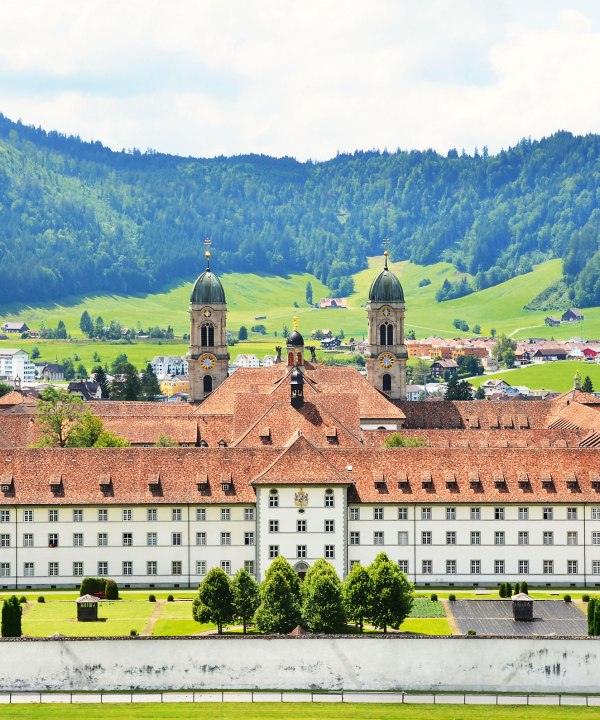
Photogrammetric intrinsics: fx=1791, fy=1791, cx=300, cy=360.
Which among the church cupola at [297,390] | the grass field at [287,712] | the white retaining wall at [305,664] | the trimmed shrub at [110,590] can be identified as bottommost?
the grass field at [287,712]

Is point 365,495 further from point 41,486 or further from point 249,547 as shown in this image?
point 41,486

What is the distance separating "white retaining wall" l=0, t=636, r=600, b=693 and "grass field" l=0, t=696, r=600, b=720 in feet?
8.06

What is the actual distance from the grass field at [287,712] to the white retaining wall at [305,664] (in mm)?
2456

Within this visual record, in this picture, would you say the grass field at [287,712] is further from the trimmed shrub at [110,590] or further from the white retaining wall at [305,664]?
the trimmed shrub at [110,590]

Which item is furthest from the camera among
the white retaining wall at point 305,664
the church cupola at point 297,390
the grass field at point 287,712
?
the church cupola at point 297,390

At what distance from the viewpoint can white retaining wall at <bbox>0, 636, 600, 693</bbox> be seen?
4028 inches

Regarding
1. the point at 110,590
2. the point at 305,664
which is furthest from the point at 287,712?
the point at 110,590

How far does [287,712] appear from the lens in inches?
3875

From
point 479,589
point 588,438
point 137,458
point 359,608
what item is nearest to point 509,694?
point 359,608

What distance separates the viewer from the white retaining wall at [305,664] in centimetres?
10231

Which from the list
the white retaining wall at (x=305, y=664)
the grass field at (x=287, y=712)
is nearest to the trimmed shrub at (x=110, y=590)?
the white retaining wall at (x=305, y=664)

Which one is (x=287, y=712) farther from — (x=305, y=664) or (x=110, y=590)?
(x=110, y=590)

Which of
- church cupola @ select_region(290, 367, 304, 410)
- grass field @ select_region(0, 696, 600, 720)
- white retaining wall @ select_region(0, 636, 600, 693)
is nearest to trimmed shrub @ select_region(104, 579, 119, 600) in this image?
white retaining wall @ select_region(0, 636, 600, 693)

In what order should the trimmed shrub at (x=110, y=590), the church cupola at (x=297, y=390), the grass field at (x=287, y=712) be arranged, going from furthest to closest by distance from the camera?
the church cupola at (x=297, y=390) → the trimmed shrub at (x=110, y=590) → the grass field at (x=287, y=712)
